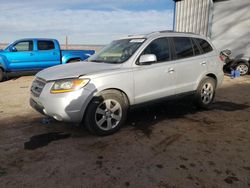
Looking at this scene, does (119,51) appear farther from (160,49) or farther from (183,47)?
(183,47)

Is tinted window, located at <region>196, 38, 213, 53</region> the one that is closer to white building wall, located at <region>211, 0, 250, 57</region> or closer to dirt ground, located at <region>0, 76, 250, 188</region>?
dirt ground, located at <region>0, 76, 250, 188</region>

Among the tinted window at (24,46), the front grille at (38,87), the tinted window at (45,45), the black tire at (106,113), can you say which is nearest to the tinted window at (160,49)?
the black tire at (106,113)

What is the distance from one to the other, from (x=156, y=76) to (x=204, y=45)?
6.05ft

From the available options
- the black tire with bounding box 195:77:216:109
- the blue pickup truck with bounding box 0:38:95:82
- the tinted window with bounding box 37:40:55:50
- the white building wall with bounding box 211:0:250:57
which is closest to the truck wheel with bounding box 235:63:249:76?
the white building wall with bounding box 211:0:250:57

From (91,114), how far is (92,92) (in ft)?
1.19

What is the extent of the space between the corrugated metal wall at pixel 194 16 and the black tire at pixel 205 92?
345 inches

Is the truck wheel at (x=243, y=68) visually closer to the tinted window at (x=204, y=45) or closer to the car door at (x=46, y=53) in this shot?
the tinted window at (x=204, y=45)

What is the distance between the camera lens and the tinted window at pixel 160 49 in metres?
4.70

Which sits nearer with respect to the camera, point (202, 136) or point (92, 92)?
point (92, 92)

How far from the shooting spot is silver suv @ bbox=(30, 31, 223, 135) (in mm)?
3902

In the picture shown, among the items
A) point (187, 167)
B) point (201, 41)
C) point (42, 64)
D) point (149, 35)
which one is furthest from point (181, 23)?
point (187, 167)

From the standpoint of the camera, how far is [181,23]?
50.1ft

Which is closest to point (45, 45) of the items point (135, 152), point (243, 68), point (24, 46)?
point (24, 46)

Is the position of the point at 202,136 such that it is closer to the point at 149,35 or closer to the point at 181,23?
the point at 149,35
